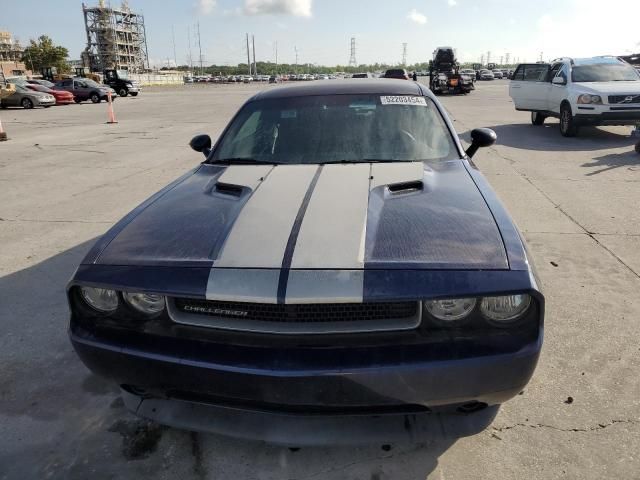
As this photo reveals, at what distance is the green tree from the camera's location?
79.7 m

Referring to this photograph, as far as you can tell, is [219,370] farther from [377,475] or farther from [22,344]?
[22,344]

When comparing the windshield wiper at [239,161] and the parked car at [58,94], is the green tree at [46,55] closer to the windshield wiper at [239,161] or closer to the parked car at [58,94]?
the parked car at [58,94]

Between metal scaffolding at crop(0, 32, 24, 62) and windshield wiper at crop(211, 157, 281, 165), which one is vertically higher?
metal scaffolding at crop(0, 32, 24, 62)

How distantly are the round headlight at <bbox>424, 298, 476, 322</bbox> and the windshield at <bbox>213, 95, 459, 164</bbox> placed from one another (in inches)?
55.6

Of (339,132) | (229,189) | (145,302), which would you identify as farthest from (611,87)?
(145,302)

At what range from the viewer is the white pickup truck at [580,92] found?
34.3ft

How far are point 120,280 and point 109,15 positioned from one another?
12652 cm

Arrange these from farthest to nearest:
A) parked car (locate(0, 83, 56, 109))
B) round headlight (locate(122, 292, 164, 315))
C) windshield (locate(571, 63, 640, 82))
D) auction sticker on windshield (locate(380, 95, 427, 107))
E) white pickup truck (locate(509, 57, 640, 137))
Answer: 1. parked car (locate(0, 83, 56, 109))
2. windshield (locate(571, 63, 640, 82))
3. white pickup truck (locate(509, 57, 640, 137))
4. auction sticker on windshield (locate(380, 95, 427, 107))
5. round headlight (locate(122, 292, 164, 315))

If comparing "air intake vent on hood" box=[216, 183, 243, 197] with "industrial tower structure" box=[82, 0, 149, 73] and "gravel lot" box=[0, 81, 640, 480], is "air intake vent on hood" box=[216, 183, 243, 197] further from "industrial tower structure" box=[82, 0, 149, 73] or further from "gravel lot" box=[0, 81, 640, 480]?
"industrial tower structure" box=[82, 0, 149, 73]

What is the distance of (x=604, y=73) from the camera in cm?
1148

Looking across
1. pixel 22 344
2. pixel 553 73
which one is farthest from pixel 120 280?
pixel 553 73

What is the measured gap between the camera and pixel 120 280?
1.91 m

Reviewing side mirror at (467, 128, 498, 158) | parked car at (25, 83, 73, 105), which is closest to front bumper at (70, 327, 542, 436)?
side mirror at (467, 128, 498, 158)

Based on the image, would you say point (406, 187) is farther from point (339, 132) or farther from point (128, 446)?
point (128, 446)
